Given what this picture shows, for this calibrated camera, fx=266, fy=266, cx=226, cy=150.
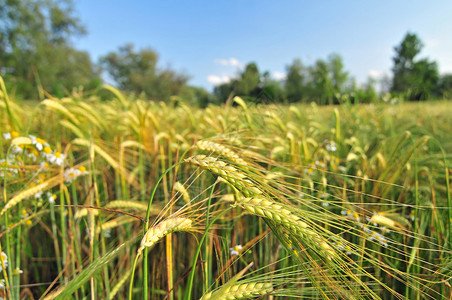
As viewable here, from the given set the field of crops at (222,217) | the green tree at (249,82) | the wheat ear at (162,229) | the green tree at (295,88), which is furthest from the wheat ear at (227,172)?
the green tree at (295,88)

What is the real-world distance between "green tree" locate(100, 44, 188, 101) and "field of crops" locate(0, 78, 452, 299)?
25.7 meters

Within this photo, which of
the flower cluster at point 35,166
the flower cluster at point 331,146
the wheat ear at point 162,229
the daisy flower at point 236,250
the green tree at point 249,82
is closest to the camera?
the wheat ear at point 162,229

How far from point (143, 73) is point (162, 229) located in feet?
121

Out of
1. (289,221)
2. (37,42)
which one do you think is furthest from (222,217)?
(37,42)

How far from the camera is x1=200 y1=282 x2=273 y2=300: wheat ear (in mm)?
661

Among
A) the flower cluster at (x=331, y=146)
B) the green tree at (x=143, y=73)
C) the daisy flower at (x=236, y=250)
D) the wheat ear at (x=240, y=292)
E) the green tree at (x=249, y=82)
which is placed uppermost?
the green tree at (x=143, y=73)

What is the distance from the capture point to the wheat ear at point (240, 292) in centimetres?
66

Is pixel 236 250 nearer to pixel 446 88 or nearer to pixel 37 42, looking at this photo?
pixel 446 88

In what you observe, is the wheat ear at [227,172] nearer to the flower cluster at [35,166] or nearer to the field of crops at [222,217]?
the field of crops at [222,217]

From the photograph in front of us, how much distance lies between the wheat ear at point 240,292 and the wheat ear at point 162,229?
0.18m

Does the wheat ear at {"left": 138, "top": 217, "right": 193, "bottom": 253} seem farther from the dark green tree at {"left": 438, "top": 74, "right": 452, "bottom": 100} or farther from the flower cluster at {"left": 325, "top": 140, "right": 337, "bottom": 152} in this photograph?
the dark green tree at {"left": 438, "top": 74, "right": 452, "bottom": 100}

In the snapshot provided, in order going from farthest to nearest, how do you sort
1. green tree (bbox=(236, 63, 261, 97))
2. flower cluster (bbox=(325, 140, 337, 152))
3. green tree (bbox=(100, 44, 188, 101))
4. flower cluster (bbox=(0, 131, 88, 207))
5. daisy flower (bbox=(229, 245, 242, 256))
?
green tree (bbox=(100, 44, 188, 101))
green tree (bbox=(236, 63, 261, 97))
flower cluster (bbox=(325, 140, 337, 152))
flower cluster (bbox=(0, 131, 88, 207))
daisy flower (bbox=(229, 245, 242, 256))

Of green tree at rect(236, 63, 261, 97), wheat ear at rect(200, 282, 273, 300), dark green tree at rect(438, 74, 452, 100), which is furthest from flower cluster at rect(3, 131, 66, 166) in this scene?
dark green tree at rect(438, 74, 452, 100)

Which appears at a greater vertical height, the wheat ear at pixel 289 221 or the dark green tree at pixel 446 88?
the dark green tree at pixel 446 88
